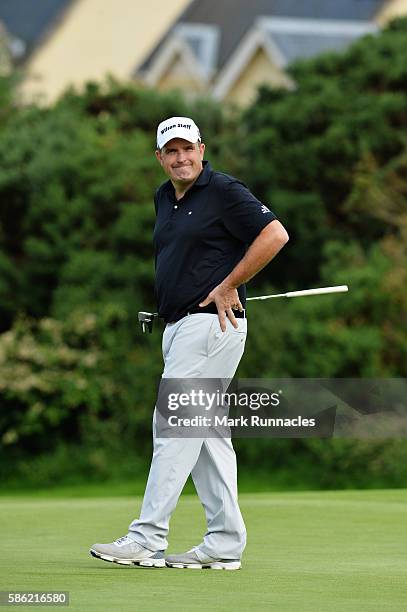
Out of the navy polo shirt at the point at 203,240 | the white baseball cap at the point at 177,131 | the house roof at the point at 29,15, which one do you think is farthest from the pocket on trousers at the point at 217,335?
the house roof at the point at 29,15

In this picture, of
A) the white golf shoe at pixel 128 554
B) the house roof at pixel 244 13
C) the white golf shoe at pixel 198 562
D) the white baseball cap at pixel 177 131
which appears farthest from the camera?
the house roof at pixel 244 13

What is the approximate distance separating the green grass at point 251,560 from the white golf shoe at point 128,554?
55 mm

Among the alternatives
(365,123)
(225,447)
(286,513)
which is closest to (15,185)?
(365,123)

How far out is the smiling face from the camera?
7.36 metres

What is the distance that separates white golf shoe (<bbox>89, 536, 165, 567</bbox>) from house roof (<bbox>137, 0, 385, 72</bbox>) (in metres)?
39.5

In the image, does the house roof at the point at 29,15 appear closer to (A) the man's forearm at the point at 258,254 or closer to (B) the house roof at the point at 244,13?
(B) the house roof at the point at 244,13

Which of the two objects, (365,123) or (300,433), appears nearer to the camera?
(300,433)

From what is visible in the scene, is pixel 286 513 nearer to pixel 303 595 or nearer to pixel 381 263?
pixel 303 595

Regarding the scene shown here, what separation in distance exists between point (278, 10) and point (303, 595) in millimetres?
46958

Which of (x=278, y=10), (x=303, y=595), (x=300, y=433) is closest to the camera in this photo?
(x=303, y=595)

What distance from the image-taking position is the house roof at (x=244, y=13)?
48125 millimetres

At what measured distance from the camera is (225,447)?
7.39m

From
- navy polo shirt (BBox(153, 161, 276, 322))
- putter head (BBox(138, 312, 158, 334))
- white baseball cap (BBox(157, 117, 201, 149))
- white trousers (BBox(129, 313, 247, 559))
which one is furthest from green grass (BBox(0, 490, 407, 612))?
white baseball cap (BBox(157, 117, 201, 149))

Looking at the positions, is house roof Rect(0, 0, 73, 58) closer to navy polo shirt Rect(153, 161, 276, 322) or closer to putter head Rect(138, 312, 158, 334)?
putter head Rect(138, 312, 158, 334)
